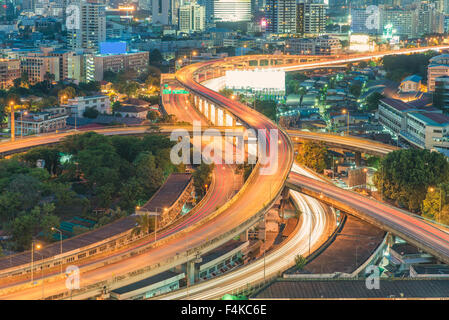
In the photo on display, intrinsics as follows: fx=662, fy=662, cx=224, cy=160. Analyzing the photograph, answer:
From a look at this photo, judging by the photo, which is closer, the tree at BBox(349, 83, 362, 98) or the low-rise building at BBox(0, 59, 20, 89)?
the tree at BBox(349, 83, 362, 98)

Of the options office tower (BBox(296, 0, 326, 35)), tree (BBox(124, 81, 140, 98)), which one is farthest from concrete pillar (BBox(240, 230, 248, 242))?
office tower (BBox(296, 0, 326, 35))

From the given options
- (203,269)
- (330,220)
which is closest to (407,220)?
(330,220)

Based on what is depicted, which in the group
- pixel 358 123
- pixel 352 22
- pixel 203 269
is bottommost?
pixel 203 269

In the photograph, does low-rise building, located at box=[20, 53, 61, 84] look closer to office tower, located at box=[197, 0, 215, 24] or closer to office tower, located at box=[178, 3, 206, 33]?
office tower, located at box=[178, 3, 206, 33]

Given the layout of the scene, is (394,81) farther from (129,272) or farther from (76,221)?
(129,272)

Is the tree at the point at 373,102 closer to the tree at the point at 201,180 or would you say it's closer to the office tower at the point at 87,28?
the tree at the point at 201,180

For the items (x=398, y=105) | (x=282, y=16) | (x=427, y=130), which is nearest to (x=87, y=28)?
(x=282, y=16)

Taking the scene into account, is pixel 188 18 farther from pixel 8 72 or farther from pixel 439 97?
pixel 439 97
